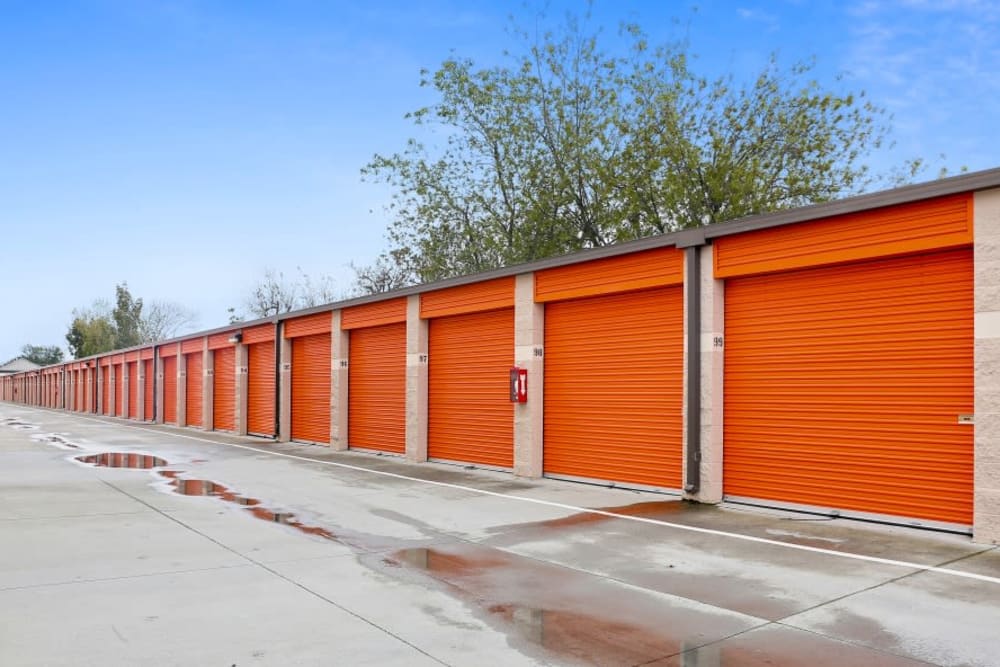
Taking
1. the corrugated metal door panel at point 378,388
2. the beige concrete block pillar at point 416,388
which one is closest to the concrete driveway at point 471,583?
the beige concrete block pillar at point 416,388

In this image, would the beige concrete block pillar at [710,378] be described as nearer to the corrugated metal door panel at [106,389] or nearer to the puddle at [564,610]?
the puddle at [564,610]

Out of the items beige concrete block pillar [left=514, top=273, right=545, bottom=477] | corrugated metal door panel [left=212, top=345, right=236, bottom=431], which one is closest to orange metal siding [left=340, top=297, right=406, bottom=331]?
beige concrete block pillar [left=514, top=273, right=545, bottom=477]

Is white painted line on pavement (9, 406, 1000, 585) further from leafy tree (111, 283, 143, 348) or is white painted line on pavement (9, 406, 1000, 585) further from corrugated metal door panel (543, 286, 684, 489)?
leafy tree (111, 283, 143, 348)

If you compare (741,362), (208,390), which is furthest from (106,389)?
(741,362)

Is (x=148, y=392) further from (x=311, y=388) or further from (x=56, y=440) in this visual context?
(x=311, y=388)

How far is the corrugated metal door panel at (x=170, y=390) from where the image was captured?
3772cm

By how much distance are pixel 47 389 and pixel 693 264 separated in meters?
81.2

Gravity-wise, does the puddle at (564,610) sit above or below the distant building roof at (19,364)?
above

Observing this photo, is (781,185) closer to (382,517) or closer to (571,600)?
(382,517)

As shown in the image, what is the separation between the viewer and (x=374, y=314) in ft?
68.3

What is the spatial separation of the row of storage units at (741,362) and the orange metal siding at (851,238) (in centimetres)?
2

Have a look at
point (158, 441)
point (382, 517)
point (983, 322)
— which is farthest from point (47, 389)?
point (983, 322)

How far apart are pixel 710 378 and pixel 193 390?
28.7 meters

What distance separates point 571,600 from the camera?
652 cm
